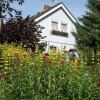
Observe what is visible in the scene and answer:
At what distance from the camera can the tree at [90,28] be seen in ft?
129

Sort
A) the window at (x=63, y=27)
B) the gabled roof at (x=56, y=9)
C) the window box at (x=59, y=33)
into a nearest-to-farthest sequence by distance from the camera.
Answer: the gabled roof at (x=56, y=9), the window box at (x=59, y=33), the window at (x=63, y=27)

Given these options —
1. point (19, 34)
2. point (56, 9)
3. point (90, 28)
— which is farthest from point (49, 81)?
point (56, 9)

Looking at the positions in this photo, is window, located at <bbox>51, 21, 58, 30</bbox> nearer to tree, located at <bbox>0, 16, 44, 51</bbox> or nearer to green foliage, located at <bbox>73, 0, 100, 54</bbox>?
A: green foliage, located at <bbox>73, 0, 100, 54</bbox>

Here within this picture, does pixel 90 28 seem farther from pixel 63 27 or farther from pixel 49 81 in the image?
pixel 49 81

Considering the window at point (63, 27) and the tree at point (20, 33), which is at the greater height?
the window at point (63, 27)

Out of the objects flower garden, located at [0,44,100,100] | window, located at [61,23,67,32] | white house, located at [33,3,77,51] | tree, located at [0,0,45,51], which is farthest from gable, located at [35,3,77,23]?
flower garden, located at [0,44,100,100]

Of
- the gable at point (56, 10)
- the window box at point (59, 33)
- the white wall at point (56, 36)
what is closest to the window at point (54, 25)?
the white wall at point (56, 36)

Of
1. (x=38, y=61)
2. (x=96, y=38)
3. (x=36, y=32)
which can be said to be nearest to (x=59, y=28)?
(x=96, y=38)

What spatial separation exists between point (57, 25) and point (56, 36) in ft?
6.82

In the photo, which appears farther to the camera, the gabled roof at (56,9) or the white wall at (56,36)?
the white wall at (56,36)

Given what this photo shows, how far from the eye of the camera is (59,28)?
5203 centimetres

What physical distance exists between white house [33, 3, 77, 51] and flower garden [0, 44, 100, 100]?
120 feet

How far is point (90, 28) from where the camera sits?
41.2 metres

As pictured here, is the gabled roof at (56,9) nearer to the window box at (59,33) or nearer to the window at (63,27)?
the window at (63,27)
